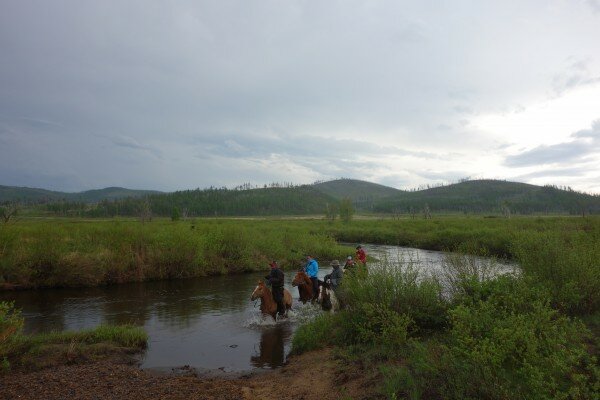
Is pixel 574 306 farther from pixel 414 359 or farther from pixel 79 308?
pixel 79 308

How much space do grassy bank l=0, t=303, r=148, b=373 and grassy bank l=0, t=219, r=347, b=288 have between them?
471 inches

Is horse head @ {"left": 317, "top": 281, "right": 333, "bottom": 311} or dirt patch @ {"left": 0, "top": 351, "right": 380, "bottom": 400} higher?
horse head @ {"left": 317, "top": 281, "right": 333, "bottom": 311}

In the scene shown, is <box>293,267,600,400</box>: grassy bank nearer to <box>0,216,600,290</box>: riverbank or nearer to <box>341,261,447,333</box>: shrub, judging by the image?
<box>341,261,447,333</box>: shrub

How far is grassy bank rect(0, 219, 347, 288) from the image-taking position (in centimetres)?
2162

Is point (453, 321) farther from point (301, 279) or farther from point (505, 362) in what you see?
point (301, 279)

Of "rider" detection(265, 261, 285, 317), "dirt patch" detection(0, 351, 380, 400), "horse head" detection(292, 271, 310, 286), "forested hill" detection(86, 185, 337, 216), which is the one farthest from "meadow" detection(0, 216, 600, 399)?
"forested hill" detection(86, 185, 337, 216)

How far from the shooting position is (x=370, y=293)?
35.3 ft

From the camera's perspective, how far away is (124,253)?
82.9ft

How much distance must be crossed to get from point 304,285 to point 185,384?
9.59m

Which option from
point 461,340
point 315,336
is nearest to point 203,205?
point 315,336

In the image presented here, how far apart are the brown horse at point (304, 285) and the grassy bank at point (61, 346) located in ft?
24.3

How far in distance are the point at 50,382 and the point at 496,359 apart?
935cm

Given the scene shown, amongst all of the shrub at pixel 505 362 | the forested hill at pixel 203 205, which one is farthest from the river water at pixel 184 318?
the forested hill at pixel 203 205

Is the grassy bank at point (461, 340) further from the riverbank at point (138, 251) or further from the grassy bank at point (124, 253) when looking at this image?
the grassy bank at point (124, 253)
